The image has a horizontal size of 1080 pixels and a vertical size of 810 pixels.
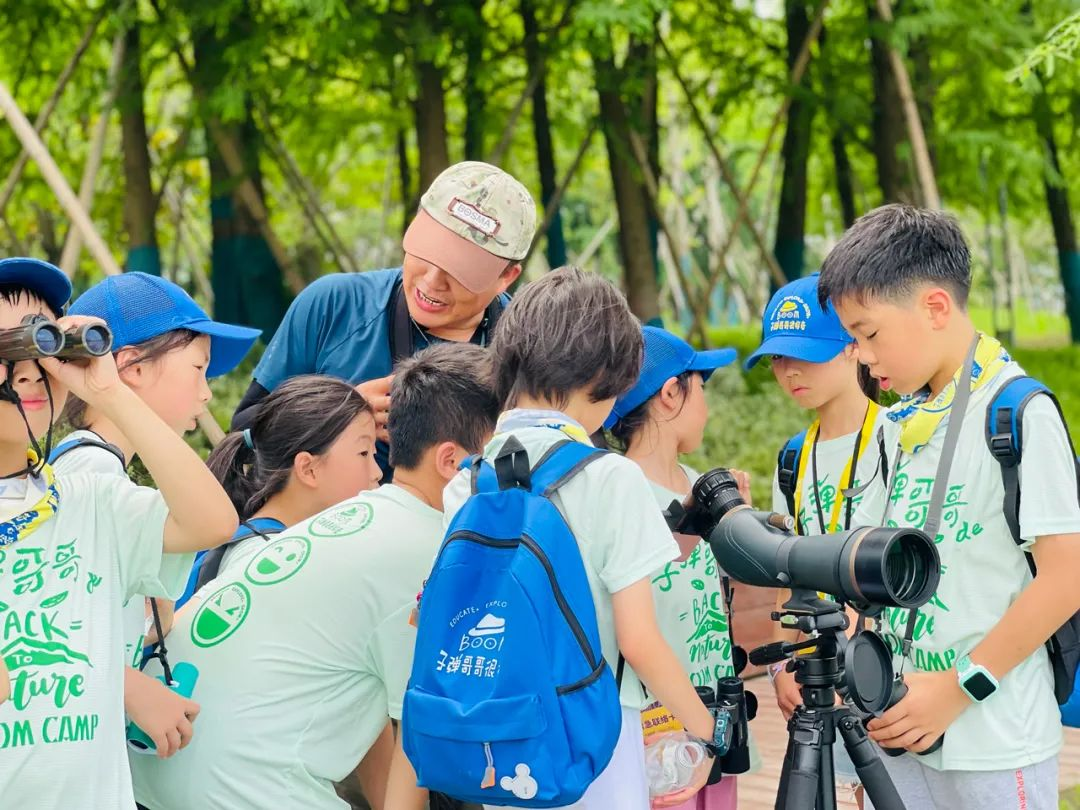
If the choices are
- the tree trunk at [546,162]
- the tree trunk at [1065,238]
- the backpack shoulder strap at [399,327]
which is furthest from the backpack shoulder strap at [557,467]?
the tree trunk at [1065,238]

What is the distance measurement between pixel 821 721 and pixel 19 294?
1.56 meters

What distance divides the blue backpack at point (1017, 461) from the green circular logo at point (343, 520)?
1.21 m

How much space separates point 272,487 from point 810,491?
1.34 meters

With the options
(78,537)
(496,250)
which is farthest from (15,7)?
(78,537)

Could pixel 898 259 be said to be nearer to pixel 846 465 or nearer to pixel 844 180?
pixel 846 465

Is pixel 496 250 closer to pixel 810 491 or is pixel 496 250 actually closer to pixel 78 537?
pixel 810 491

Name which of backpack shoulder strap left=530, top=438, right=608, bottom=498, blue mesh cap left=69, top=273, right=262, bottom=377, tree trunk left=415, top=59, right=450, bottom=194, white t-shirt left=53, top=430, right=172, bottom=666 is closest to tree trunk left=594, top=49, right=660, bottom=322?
tree trunk left=415, top=59, right=450, bottom=194

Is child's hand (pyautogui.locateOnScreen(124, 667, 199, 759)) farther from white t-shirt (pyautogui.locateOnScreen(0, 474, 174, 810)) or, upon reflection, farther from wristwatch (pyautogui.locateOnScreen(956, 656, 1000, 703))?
wristwatch (pyautogui.locateOnScreen(956, 656, 1000, 703))

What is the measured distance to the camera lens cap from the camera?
222 cm

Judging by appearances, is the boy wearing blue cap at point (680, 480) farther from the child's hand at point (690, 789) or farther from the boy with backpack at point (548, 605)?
the boy with backpack at point (548, 605)

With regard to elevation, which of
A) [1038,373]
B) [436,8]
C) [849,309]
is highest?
[436,8]

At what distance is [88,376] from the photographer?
222 centimetres

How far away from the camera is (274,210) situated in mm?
15258

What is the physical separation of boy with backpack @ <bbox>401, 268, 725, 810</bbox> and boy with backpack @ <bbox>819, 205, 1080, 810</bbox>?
17.1 inches
